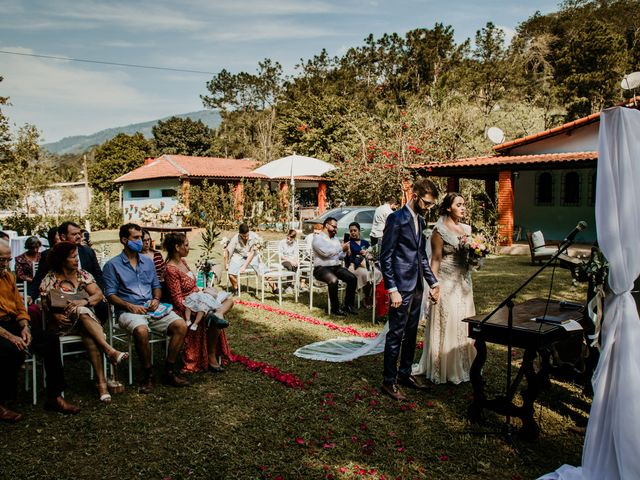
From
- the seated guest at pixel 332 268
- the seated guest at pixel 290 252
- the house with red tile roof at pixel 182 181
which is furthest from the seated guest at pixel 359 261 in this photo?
the house with red tile roof at pixel 182 181

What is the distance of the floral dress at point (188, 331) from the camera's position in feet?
19.1

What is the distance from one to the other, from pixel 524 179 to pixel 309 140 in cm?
1612

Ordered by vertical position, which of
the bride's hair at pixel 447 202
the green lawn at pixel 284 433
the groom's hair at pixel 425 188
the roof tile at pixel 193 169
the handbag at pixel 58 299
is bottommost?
the green lawn at pixel 284 433

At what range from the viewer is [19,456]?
12.8 ft

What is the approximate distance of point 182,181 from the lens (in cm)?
3322

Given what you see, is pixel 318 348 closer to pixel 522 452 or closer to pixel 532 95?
pixel 522 452

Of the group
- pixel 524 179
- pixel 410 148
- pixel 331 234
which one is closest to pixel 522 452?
pixel 331 234

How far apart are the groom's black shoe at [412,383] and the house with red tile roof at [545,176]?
14082 mm

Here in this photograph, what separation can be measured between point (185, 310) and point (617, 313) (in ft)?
13.5

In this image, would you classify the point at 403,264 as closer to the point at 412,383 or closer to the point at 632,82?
the point at 412,383

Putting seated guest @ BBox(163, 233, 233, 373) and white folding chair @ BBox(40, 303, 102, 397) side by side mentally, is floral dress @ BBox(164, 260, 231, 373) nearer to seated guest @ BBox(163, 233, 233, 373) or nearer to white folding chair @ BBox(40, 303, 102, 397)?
seated guest @ BBox(163, 233, 233, 373)

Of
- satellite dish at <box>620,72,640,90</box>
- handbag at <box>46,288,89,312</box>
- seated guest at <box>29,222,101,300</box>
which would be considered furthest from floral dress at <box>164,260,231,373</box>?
satellite dish at <box>620,72,640,90</box>

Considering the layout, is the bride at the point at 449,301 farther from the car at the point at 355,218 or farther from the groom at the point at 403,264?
the car at the point at 355,218

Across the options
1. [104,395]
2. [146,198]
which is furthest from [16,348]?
[146,198]
